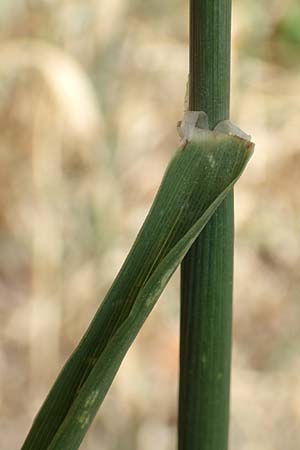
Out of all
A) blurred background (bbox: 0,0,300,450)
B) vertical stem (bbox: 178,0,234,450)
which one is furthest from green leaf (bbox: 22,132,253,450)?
blurred background (bbox: 0,0,300,450)

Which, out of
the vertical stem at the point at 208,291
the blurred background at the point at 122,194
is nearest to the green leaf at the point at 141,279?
the vertical stem at the point at 208,291

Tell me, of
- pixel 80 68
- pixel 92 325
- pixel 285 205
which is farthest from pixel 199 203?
pixel 285 205

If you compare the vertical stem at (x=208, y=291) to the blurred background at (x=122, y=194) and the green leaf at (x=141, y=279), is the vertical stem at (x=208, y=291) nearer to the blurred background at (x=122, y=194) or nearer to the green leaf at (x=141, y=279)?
the green leaf at (x=141, y=279)

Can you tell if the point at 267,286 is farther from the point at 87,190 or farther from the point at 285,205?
the point at 87,190

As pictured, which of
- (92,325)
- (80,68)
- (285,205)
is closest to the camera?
(92,325)

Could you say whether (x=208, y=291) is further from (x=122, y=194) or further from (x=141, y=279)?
(x=122, y=194)

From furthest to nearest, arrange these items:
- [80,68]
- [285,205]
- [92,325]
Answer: [285,205]
[80,68]
[92,325]

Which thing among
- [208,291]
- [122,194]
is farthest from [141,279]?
[122,194]
